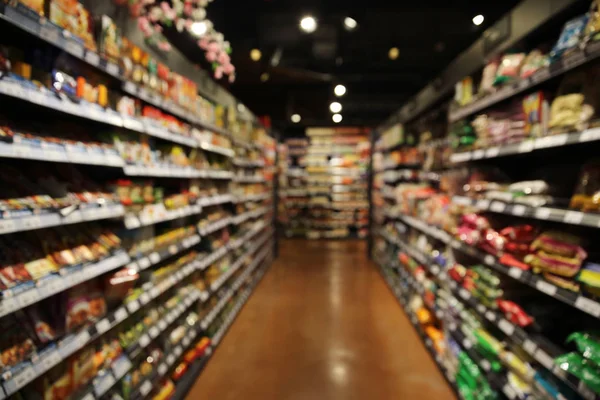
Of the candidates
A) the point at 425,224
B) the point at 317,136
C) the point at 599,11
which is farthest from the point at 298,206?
the point at 599,11

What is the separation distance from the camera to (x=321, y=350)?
363 centimetres

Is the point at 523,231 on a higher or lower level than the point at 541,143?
lower

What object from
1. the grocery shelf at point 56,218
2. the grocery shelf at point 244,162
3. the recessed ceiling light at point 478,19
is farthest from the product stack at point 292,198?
the grocery shelf at point 56,218

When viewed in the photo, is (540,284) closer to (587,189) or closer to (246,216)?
(587,189)

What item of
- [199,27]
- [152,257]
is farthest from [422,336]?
[199,27]

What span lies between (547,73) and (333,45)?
5.21m

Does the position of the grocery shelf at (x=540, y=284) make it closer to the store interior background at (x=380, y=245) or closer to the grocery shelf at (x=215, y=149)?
the store interior background at (x=380, y=245)

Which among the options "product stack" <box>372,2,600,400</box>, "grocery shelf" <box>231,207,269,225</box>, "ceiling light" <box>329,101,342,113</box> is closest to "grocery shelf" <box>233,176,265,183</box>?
"grocery shelf" <box>231,207,269,225</box>

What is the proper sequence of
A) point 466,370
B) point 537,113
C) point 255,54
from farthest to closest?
point 255,54 → point 466,370 → point 537,113

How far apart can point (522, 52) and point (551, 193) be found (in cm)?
91

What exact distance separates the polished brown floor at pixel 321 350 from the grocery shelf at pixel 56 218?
165 cm

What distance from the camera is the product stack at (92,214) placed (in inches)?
58.0

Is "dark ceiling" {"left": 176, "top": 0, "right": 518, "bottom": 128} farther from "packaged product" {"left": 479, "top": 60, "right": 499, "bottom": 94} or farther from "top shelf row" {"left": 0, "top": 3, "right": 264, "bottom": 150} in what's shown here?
"top shelf row" {"left": 0, "top": 3, "right": 264, "bottom": 150}

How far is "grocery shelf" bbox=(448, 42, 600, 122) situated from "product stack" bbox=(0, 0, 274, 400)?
2.16 m
